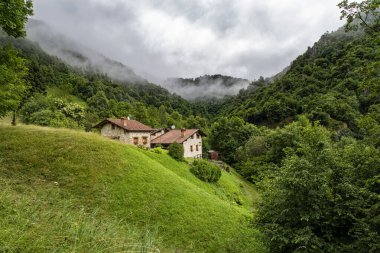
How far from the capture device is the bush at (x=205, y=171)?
38688mm

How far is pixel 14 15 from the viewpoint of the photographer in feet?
63.3

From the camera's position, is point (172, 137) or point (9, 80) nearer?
point (9, 80)

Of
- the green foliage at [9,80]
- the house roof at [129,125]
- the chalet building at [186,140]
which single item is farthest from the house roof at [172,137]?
the green foliage at [9,80]

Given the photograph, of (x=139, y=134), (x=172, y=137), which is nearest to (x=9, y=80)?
(x=139, y=134)

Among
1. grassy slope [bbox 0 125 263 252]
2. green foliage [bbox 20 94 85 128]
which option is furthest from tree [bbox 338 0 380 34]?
green foliage [bbox 20 94 85 128]

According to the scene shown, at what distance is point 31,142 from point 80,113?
40.3 m

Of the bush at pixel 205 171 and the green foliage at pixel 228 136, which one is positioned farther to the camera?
the green foliage at pixel 228 136

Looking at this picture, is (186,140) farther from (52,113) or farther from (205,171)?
(52,113)

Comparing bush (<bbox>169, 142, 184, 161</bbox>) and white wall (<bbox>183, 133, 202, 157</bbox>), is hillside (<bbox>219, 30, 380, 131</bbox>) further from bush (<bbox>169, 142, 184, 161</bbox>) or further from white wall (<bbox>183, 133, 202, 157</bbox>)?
bush (<bbox>169, 142, 184, 161</bbox>)

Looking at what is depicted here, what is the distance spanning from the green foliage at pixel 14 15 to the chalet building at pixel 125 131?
27908 millimetres

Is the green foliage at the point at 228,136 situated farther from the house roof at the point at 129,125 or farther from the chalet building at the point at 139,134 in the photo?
the house roof at the point at 129,125

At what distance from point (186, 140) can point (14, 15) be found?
3996cm

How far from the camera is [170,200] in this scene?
22281 millimetres

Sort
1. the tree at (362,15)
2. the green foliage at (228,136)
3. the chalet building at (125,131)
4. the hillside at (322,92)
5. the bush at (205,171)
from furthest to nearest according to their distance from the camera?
the hillside at (322,92), the green foliage at (228,136), the chalet building at (125,131), the bush at (205,171), the tree at (362,15)
